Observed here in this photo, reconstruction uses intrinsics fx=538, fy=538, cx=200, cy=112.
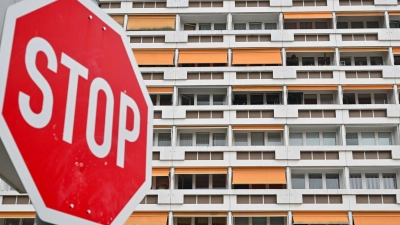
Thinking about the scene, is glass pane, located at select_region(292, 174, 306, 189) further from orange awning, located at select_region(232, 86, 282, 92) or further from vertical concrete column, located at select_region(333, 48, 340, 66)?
vertical concrete column, located at select_region(333, 48, 340, 66)

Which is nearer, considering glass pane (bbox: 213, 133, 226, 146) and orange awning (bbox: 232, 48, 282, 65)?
glass pane (bbox: 213, 133, 226, 146)

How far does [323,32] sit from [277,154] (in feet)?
23.0

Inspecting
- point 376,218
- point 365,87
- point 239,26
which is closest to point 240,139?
point 239,26

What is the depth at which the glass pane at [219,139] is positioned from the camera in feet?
86.4

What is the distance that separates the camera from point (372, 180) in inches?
996

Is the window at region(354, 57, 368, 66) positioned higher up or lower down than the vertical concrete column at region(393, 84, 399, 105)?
higher up

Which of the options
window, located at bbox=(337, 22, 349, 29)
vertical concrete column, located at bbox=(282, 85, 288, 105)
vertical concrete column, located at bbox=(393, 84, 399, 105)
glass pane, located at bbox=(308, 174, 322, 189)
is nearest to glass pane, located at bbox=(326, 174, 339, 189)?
glass pane, located at bbox=(308, 174, 322, 189)

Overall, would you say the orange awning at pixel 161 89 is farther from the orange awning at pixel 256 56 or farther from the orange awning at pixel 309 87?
the orange awning at pixel 309 87

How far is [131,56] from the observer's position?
1.96 meters

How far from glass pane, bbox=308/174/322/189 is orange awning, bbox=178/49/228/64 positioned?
7085 millimetres

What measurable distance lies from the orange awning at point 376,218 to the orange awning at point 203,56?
32.0 ft

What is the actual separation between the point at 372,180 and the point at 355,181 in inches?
32.1

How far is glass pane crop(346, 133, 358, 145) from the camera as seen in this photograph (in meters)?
26.0

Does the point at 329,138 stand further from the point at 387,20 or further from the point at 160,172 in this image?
the point at 160,172
